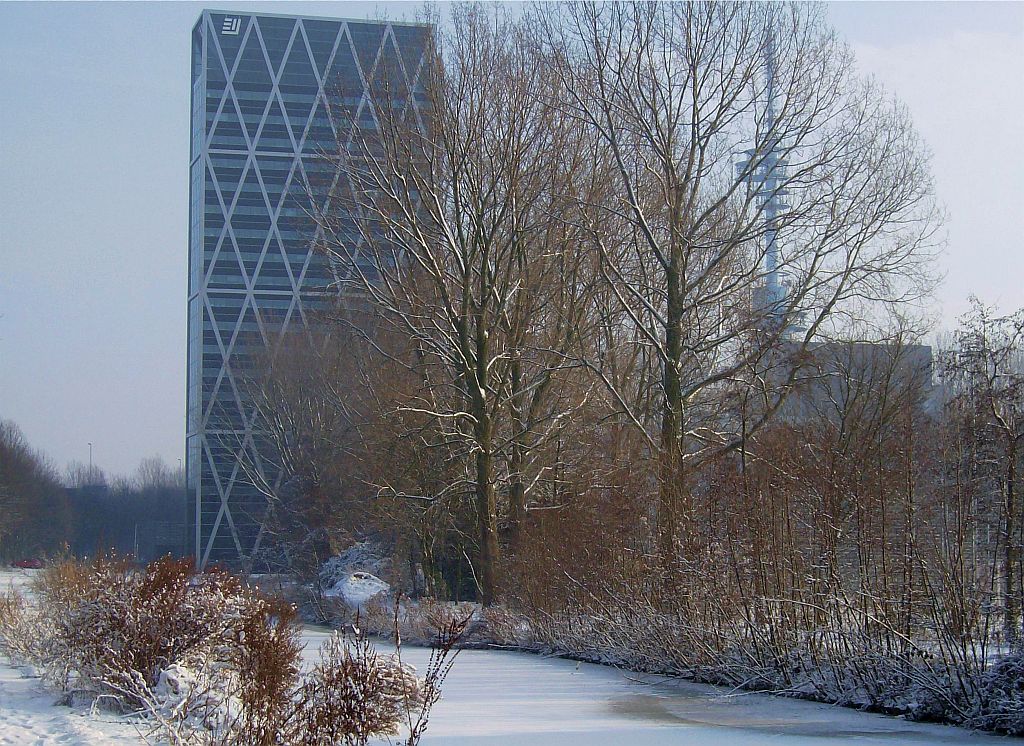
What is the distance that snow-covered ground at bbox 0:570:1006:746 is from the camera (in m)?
9.02

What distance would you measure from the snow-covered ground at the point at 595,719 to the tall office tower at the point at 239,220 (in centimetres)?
5934

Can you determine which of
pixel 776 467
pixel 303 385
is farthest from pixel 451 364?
pixel 303 385

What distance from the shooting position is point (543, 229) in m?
26.5

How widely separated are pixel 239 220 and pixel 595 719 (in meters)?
71.5

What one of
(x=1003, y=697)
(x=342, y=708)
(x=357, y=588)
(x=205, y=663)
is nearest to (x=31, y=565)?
(x=357, y=588)

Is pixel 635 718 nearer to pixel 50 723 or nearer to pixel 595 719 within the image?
pixel 595 719

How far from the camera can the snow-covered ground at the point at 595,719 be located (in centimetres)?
902

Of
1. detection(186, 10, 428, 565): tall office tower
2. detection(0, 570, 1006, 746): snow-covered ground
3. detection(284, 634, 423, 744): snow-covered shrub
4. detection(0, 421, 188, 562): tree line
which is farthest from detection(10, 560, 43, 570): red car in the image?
detection(284, 634, 423, 744): snow-covered shrub

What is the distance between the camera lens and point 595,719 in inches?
405

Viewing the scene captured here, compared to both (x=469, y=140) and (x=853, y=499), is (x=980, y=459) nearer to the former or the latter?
(x=853, y=499)

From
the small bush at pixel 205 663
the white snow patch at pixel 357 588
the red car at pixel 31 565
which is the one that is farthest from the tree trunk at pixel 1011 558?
the red car at pixel 31 565

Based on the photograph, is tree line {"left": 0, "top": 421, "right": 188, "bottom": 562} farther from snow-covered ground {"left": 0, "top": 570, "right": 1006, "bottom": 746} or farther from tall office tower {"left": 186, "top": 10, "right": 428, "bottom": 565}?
snow-covered ground {"left": 0, "top": 570, "right": 1006, "bottom": 746}

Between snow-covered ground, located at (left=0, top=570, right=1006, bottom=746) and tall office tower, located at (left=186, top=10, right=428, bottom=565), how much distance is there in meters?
59.3

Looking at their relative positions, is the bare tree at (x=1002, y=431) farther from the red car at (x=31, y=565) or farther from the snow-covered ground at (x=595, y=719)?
the red car at (x=31, y=565)
